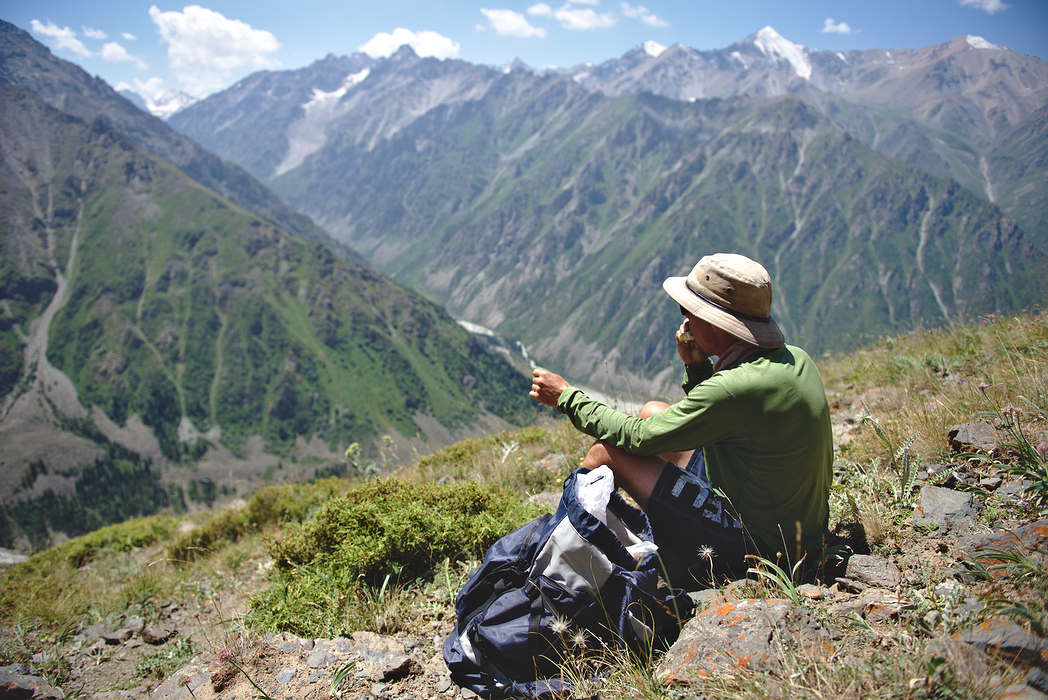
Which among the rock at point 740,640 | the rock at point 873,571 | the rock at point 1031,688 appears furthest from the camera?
the rock at point 873,571

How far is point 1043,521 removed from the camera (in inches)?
116

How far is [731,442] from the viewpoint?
11.8ft

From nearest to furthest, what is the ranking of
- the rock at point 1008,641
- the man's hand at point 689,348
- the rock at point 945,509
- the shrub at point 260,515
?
the rock at point 1008,641 → the rock at point 945,509 → the man's hand at point 689,348 → the shrub at point 260,515

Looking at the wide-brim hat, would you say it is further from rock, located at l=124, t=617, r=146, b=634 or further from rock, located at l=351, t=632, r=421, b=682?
rock, located at l=124, t=617, r=146, b=634

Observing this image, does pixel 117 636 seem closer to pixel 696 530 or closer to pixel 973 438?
pixel 696 530

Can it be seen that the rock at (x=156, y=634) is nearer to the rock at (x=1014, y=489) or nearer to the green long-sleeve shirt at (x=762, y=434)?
the green long-sleeve shirt at (x=762, y=434)

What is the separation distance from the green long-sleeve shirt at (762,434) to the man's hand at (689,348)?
67 cm

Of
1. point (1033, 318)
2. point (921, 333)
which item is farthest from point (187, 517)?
point (1033, 318)

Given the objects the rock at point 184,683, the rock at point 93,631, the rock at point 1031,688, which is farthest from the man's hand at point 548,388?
the rock at point 93,631

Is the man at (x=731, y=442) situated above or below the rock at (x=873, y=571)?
above

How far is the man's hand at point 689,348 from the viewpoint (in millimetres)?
4227

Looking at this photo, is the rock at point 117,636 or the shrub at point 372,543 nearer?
the shrub at point 372,543

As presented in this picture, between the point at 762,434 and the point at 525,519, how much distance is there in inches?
108

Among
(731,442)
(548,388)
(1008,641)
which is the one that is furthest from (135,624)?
(1008,641)
